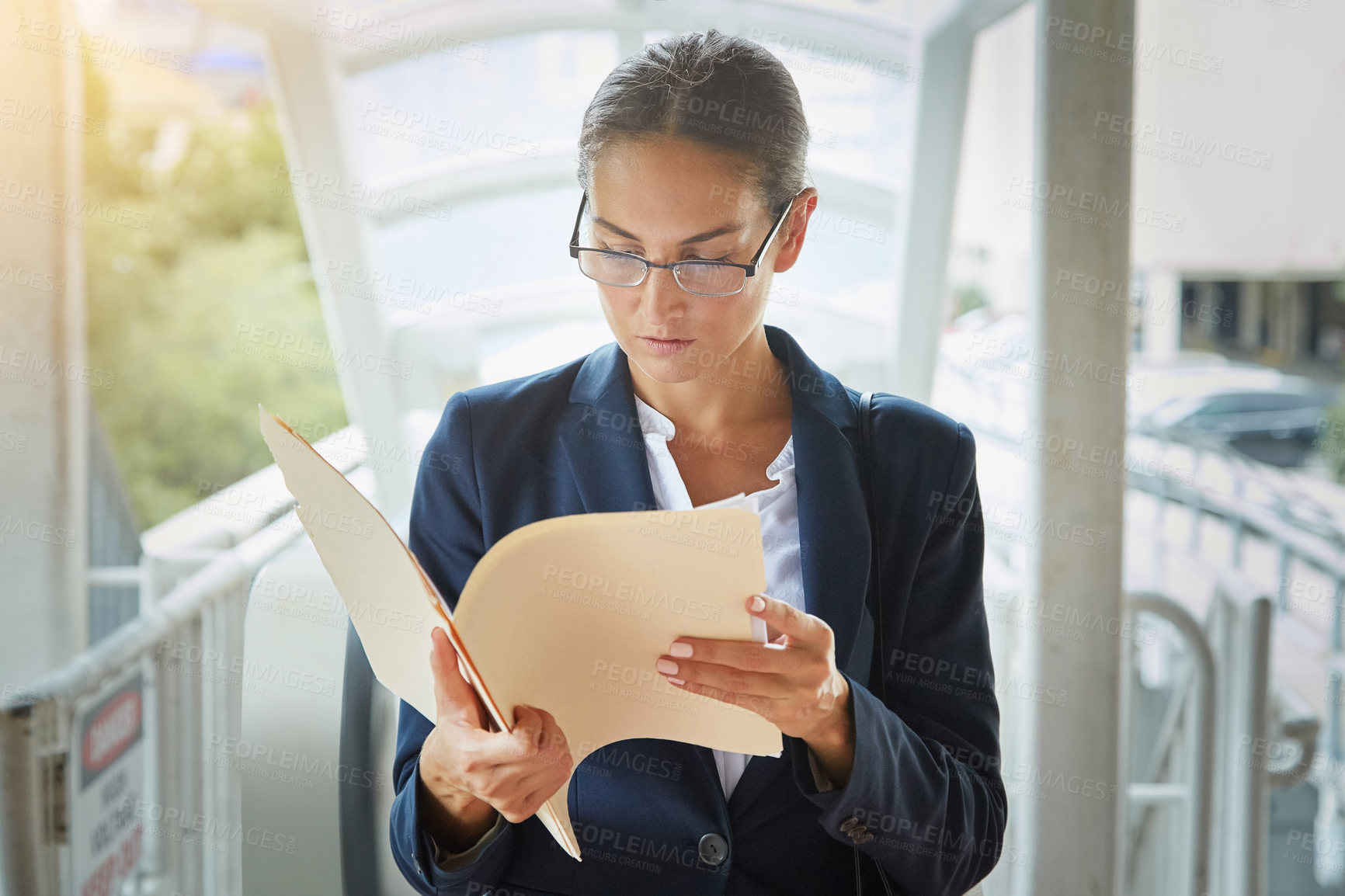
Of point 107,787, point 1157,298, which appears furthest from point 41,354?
point 1157,298

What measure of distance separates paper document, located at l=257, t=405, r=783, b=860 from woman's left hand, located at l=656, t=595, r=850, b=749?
0.04 ft

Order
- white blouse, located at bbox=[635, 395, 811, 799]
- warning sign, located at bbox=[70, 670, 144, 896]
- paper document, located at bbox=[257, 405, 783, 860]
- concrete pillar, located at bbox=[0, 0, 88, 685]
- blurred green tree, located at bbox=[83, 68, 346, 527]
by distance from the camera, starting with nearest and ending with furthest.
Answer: paper document, located at bbox=[257, 405, 783, 860]
white blouse, located at bbox=[635, 395, 811, 799]
warning sign, located at bbox=[70, 670, 144, 896]
concrete pillar, located at bbox=[0, 0, 88, 685]
blurred green tree, located at bbox=[83, 68, 346, 527]

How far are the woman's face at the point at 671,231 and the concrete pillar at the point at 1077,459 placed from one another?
3.22 ft

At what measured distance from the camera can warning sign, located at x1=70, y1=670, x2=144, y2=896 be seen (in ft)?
4.72

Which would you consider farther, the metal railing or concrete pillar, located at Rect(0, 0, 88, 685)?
concrete pillar, located at Rect(0, 0, 88, 685)

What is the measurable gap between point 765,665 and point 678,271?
43cm

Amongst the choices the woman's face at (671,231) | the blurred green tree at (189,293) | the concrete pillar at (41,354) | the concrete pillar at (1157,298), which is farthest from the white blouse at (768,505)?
the blurred green tree at (189,293)

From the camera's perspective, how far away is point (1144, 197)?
1801mm

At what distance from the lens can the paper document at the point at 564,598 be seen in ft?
2.24

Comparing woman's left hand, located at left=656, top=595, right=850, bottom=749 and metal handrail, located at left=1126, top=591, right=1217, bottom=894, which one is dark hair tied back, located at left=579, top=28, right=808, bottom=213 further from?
metal handrail, located at left=1126, top=591, right=1217, bottom=894

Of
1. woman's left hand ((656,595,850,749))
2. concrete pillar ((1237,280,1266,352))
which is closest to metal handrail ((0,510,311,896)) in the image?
woman's left hand ((656,595,850,749))

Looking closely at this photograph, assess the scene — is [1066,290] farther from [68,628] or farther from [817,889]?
[68,628]

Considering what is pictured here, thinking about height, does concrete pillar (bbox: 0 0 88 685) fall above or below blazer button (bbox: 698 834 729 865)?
above

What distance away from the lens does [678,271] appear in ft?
3.16
